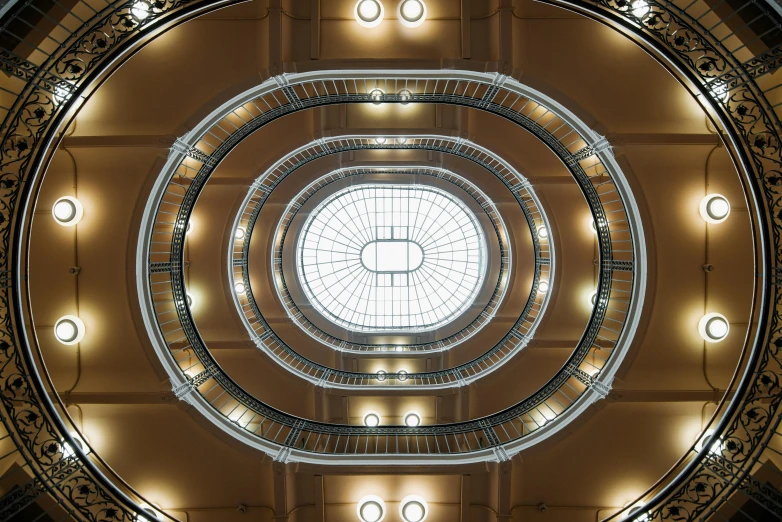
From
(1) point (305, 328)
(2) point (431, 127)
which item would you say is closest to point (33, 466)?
(1) point (305, 328)

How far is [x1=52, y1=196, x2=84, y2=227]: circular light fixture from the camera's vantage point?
9672mm

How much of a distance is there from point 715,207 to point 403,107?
8243 mm

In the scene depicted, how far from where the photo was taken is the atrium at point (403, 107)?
25.2ft

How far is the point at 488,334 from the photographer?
16.6 m

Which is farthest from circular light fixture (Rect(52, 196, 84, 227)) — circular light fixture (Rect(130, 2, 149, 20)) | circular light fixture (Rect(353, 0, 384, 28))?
circular light fixture (Rect(353, 0, 384, 28))

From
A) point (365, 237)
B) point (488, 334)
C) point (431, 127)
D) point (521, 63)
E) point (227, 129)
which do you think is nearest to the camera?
point (521, 63)

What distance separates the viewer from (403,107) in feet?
42.5

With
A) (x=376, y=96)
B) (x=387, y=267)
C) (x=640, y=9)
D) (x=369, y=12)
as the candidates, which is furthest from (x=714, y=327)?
(x=387, y=267)

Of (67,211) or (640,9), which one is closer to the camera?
(640,9)

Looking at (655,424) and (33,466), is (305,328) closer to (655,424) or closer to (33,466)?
(33,466)

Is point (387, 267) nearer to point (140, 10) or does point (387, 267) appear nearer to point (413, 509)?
point (413, 509)

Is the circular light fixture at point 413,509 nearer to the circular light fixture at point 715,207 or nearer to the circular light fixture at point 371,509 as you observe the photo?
the circular light fixture at point 371,509

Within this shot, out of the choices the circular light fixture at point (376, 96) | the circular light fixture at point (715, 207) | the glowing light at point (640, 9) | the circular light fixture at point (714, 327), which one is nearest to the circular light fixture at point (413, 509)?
the circular light fixture at point (714, 327)

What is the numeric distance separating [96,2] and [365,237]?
15.7 m
